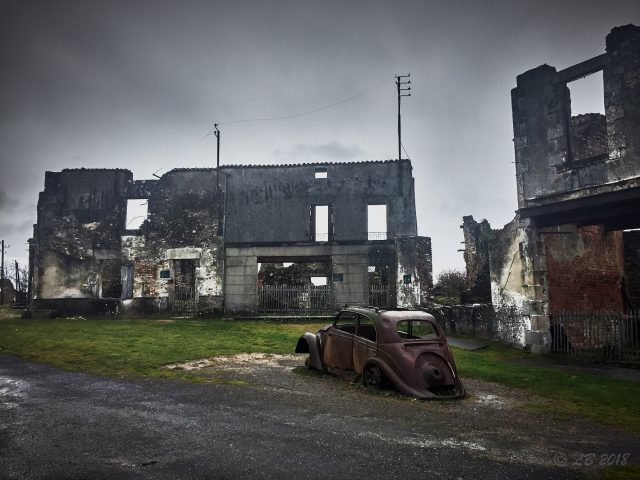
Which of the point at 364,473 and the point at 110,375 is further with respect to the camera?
the point at 110,375

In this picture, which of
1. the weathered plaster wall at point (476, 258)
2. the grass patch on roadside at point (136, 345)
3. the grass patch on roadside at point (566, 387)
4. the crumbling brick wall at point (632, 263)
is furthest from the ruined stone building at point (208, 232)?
the grass patch on roadside at point (566, 387)

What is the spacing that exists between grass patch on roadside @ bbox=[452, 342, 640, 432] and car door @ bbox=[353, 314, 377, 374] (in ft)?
7.51

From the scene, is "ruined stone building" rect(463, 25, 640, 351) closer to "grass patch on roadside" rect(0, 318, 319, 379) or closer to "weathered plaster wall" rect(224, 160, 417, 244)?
"grass patch on roadside" rect(0, 318, 319, 379)

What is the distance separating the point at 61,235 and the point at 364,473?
25873 mm

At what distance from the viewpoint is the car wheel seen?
282 inches

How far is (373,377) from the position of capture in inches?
288

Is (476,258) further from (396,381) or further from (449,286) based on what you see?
(396,381)

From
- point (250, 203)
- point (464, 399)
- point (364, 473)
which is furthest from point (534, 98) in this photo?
point (250, 203)

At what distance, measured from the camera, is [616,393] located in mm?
7449

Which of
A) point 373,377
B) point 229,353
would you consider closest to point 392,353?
point 373,377

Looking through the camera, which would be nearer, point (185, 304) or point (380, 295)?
point (380, 295)

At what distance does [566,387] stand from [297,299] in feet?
49.6

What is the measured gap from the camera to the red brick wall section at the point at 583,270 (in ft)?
40.1

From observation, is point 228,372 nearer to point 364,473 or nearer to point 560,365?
point 364,473
